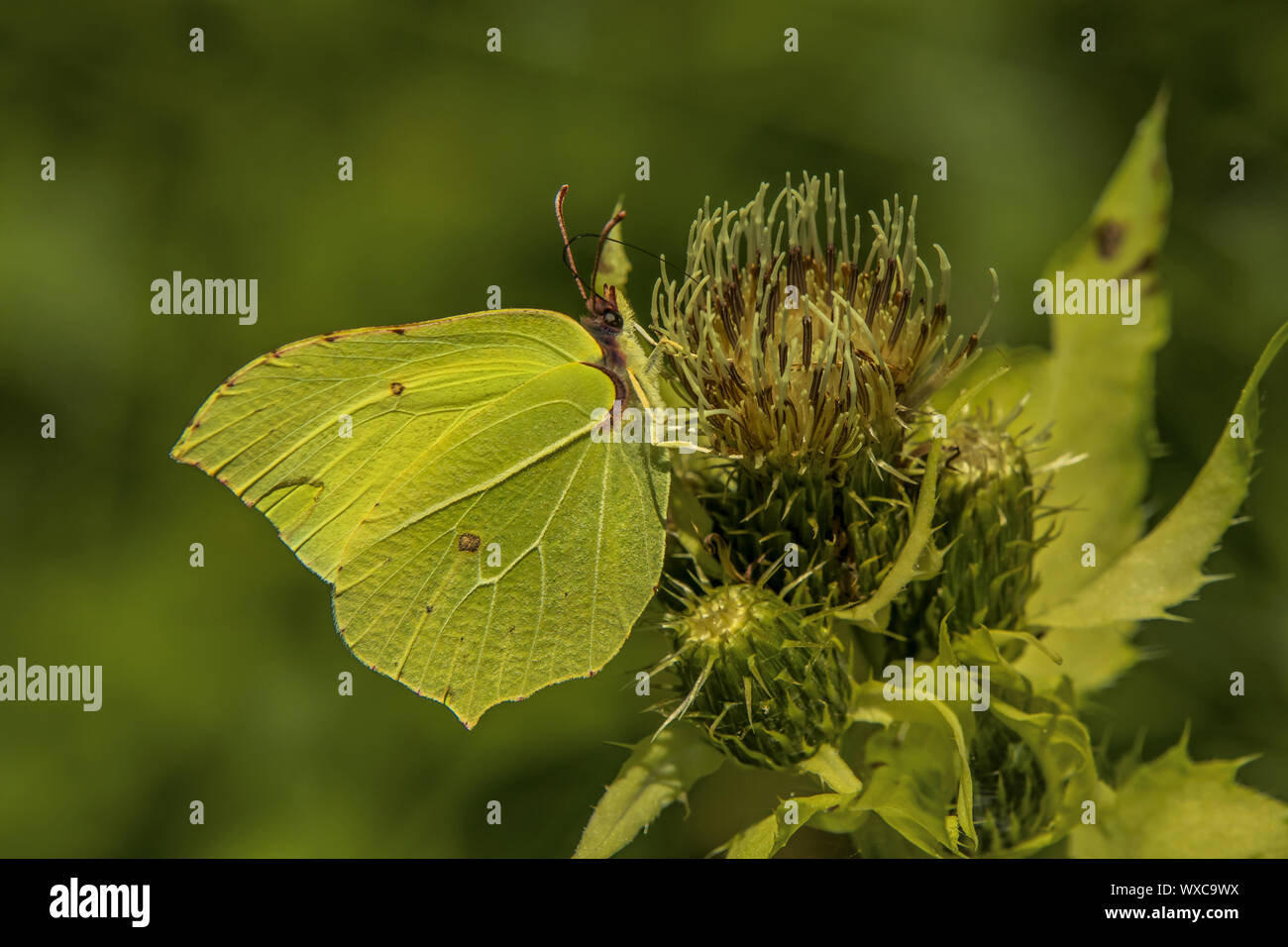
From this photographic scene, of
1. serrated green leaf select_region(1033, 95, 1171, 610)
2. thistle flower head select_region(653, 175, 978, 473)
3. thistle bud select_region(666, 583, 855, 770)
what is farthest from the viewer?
serrated green leaf select_region(1033, 95, 1171, 610)

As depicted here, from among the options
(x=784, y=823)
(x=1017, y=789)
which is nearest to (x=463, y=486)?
(x=784, y=823)

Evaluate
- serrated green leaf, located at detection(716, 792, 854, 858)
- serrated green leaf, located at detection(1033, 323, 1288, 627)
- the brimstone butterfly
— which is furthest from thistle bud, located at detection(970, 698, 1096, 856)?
the brimstone butterfly

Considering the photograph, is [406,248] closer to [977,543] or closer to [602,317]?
[602,317]

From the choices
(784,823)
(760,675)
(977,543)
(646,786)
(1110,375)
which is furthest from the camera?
(1110,375)

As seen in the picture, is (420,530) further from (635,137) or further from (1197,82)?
(1197,82)

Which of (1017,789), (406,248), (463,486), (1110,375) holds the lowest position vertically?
(1017,789)

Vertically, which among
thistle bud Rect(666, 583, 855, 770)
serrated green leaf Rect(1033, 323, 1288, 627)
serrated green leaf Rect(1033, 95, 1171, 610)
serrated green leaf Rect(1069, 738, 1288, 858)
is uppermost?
serrated green leaf Rect(1033, 95, 1171, 610)

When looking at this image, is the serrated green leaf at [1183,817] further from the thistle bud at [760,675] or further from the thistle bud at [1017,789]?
the thistle bud at [760,675]

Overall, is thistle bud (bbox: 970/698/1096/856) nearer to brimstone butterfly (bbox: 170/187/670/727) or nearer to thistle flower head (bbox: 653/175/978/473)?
thistle flower head (bbox: 653/175/978/473)
